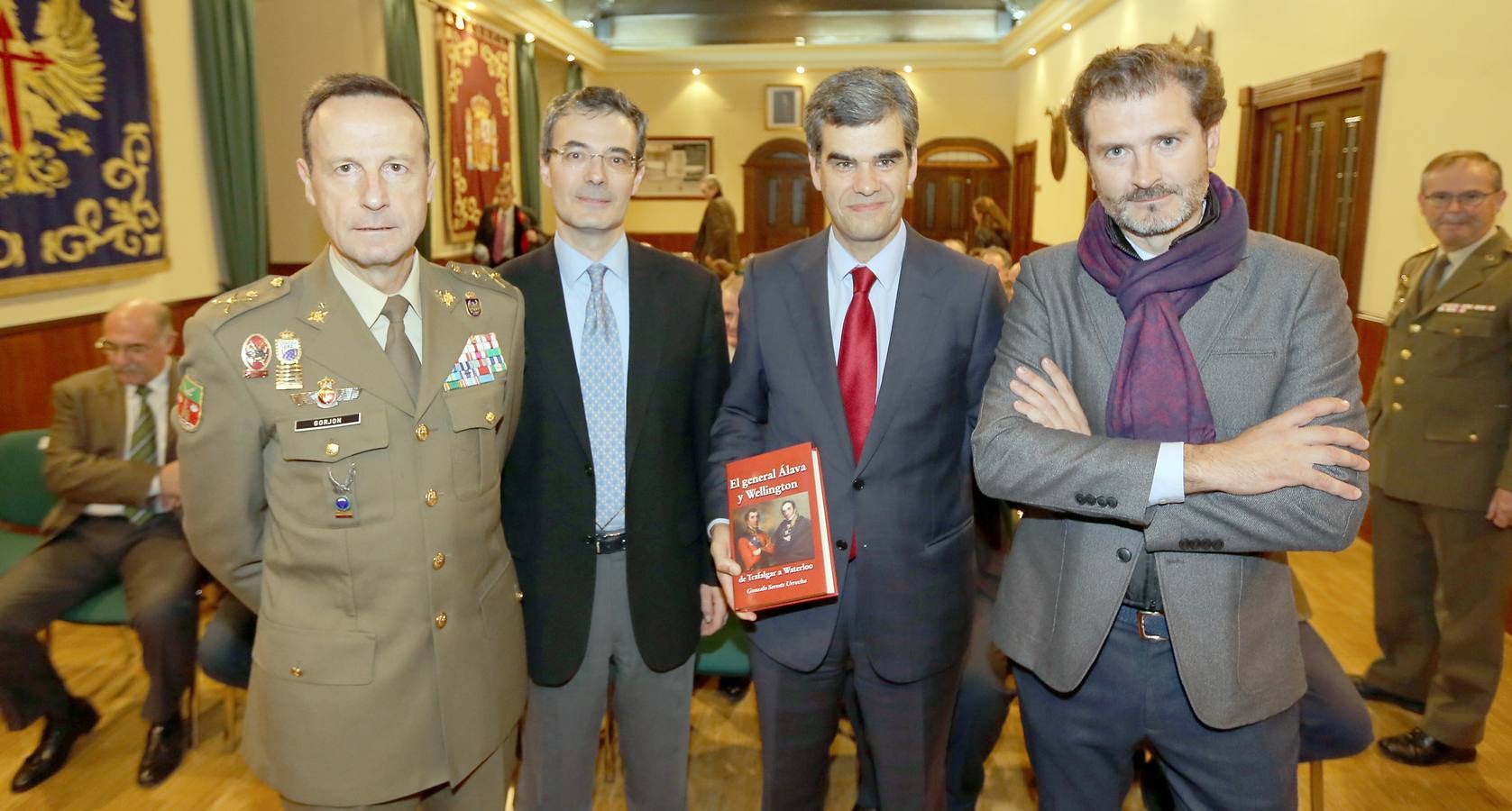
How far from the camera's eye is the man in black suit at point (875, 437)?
73.4 inches

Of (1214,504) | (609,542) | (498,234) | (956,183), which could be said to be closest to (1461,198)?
(1214,504)

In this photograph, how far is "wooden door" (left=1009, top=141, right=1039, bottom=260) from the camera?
13469 mm

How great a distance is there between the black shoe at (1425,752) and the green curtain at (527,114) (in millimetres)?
9829

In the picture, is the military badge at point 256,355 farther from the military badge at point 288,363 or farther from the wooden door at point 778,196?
the wooden door at point 778,196

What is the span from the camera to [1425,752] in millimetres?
3102

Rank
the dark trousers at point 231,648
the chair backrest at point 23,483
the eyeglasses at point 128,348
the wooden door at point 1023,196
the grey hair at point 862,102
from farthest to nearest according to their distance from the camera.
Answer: the wooden door at point 1023,196
the chair backrest at point 23,483
the eyeglasses at point 128,348
the dark trousers at point 231,648
the grey hair at point 862,102

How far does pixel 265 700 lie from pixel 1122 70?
5.61 ft

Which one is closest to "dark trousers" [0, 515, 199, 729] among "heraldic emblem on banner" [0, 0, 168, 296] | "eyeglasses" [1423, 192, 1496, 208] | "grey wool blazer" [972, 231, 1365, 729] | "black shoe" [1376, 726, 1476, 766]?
"heraldic emblem on banner" [0, 0, 168, 296]

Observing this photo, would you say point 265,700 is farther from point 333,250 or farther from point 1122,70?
point 1122,70

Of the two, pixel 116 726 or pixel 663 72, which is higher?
pixel 663 72

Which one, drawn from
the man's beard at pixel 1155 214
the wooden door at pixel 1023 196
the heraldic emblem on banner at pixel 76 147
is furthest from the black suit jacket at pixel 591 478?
the wooden door at pixel 1023 196

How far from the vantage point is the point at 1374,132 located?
5.08 metres

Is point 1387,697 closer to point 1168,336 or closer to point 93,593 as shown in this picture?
point 1168,336

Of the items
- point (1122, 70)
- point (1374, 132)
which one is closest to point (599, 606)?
point (1122, 70)
